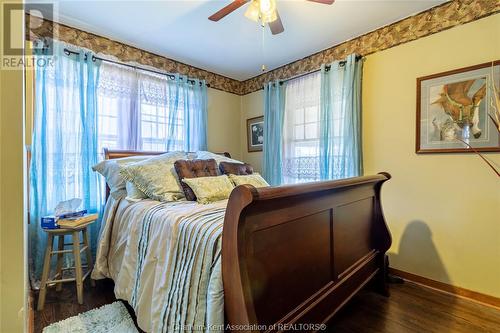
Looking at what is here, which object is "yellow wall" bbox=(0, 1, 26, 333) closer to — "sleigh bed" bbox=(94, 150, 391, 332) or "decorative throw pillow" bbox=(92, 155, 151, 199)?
"sleigh bed" bbox=(94, 150, 391, 332)

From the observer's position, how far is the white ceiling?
209 centimetres

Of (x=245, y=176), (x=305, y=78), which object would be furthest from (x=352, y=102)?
(x=245, y=176)

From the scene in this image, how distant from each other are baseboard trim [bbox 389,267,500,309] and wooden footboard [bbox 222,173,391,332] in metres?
0.83

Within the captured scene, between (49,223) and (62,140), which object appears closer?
(49,223)

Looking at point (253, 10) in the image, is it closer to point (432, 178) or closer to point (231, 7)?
point (231, 7)

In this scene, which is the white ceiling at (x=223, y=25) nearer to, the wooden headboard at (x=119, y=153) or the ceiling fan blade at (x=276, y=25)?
the ceiling fan blade at (x=276, y=25)

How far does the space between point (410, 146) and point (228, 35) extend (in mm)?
2172

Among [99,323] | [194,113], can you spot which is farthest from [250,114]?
[99,323]

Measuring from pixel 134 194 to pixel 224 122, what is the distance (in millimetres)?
2045

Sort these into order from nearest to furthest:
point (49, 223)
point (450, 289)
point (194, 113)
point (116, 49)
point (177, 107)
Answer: point (49, 223) → point (450, 289) → point (116, 49) → point (177, 107) → point (194, 113)

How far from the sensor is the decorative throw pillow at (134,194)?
2096 millimetres

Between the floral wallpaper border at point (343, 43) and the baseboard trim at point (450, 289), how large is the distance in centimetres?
225

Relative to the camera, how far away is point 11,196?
0.51 m

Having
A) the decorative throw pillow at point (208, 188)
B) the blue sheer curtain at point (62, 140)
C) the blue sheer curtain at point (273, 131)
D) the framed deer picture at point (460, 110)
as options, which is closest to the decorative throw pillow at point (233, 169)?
the decorative throw pillow at point (208, 188)
